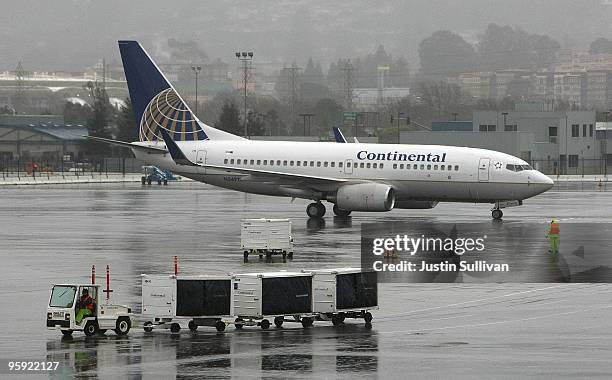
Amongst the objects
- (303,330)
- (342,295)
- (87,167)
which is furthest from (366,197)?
(87,167)

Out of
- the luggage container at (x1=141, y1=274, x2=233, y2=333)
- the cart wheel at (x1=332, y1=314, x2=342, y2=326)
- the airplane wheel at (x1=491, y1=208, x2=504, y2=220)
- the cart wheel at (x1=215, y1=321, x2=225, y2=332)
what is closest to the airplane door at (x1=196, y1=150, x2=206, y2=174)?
the airplane wheel at (x1=491, y1=208, x2=504, y2=220)

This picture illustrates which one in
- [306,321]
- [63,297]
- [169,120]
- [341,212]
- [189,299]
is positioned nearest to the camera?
[63,297]

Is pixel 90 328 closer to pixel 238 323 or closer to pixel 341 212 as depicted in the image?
pixel 238 323

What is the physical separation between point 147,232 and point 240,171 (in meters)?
9.22

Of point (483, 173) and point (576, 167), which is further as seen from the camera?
point (576, 167)

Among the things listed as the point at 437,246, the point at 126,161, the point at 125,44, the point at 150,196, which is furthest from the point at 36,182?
the point at 437,246

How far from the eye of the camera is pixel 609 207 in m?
78.2

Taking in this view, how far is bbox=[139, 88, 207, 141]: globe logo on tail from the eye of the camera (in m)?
71.5

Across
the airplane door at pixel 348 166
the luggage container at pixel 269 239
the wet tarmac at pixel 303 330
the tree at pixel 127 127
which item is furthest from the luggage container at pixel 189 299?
the tree at pixel 127 127

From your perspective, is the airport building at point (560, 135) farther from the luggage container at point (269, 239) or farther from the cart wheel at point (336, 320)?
the cart wheel at point (336, 320)

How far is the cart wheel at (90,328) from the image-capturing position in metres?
29.2

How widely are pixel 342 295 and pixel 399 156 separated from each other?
33.8 meters

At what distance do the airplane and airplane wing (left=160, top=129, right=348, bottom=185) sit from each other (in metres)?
0.05

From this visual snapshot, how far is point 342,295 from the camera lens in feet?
101
